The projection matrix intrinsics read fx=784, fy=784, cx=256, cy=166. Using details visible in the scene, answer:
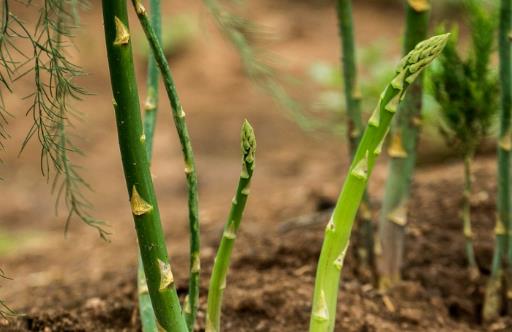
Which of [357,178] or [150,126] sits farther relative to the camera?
[150,126]

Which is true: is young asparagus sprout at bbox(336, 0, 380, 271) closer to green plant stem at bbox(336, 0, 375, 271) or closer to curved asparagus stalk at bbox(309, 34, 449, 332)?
green plant stem at bbox(336, 0, 375, 271)

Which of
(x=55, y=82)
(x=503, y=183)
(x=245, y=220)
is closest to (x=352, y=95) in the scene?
(x=503, y=183)

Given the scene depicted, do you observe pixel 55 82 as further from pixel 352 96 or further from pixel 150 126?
pixel 352 96

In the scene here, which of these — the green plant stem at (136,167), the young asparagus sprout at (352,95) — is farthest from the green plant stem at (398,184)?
the green plant stem at (136,167)

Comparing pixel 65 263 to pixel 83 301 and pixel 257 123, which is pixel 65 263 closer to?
pixel 83 301

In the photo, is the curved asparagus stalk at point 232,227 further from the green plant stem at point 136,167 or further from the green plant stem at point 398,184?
the green plant stem at point 398,184

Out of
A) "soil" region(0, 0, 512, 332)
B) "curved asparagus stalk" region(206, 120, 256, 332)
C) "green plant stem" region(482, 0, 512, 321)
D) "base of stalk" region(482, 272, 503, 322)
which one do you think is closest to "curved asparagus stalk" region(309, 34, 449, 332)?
"curved asparagus stalk" region(206, 120, 256, 332)
